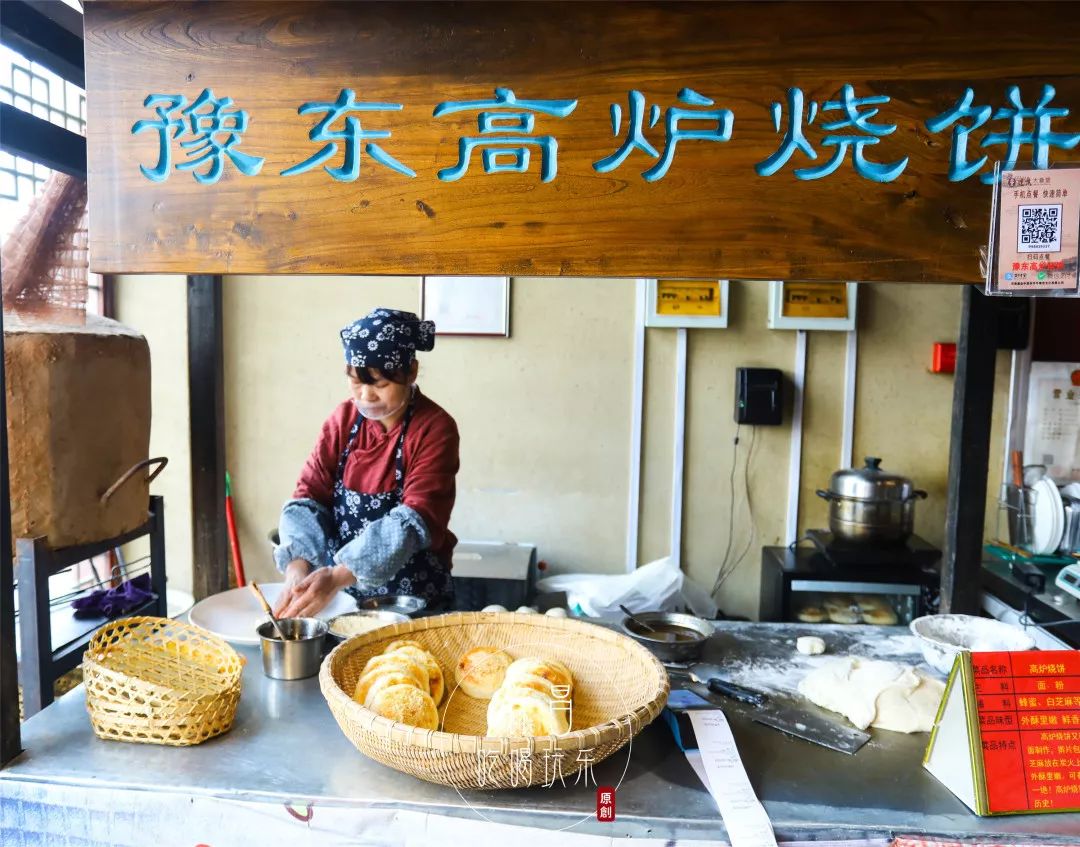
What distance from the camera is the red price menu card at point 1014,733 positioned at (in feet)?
4.58

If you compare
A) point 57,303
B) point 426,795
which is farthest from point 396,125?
point 426,795

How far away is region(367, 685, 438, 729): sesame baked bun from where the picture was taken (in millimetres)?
1432

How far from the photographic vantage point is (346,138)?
1.59 meters

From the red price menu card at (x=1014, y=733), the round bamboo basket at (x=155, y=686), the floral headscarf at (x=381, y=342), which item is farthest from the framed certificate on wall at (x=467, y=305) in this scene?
the red price menu card at (x=1014, y=733)

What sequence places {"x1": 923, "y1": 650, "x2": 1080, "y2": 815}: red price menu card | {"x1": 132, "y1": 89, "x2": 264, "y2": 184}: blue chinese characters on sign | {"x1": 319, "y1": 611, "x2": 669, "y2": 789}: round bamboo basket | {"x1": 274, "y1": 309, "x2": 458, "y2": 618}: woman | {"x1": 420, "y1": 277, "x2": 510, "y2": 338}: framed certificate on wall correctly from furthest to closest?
{"x1": 420, "y1": 277, "x2": 510, "y2": 338}: framed certificate on wall < {"x1": 274, "y1": 309, "x2": 458, "y2": 618}: woman < {"x1": 132, "y1": 89, "x2": 264, "y2": 184}: blue chinese characters on sign < {"x1": 923, "y1": 650, "x2": 1080, "y2": 815}: red price menu card < {"x1": 319, "y1": 611, "x2": 669, "y2": 789}: round bamboo basket

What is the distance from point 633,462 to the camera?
427 centimetres

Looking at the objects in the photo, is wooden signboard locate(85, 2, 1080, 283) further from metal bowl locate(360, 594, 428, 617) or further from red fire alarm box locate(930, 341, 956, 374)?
red fire alarm box locate(930, 341, 956, 374)

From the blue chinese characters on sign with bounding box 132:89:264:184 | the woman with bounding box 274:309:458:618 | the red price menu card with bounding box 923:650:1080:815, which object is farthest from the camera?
the woman with bounding box 274:309:458:618

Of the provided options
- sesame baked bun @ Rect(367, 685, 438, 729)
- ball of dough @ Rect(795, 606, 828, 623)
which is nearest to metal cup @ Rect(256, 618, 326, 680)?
sesame baked bun @ Rect(367, 685, 438, 729)

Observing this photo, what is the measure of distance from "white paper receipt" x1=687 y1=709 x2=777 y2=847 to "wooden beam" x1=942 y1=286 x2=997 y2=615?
5.26ft

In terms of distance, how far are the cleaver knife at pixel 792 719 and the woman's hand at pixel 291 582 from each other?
1161 mm

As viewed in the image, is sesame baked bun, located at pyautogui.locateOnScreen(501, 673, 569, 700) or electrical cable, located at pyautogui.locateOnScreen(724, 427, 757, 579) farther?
electrical cable, located at pyautogui.locateOnScreen(724, 427, 757, 579)

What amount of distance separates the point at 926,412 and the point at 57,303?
13.5 feet

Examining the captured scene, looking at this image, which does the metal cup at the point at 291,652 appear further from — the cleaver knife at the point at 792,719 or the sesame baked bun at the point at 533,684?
the cleaver knife at the point at 792,719
